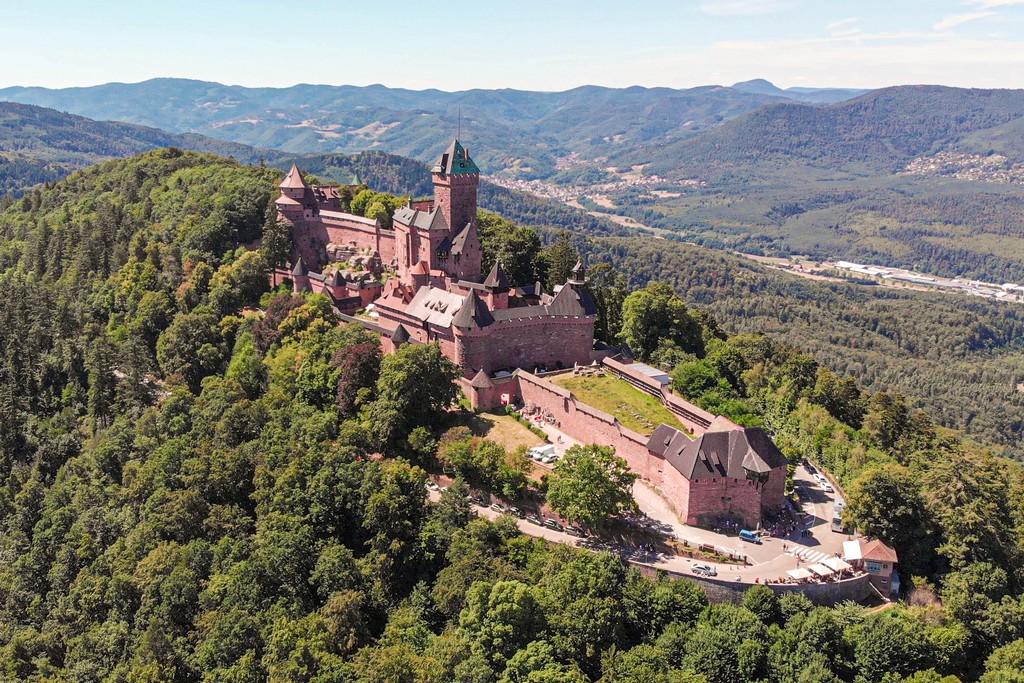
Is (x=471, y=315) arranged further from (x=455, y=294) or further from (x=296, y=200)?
(x=296, y=200)

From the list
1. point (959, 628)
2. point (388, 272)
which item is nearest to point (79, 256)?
point (388, 272)

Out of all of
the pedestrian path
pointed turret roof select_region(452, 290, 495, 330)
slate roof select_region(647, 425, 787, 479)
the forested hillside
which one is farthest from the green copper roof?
the forested hillside

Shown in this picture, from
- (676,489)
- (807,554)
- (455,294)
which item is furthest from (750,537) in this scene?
(455,294)

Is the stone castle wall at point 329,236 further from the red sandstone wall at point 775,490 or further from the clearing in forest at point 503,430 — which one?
the red sandstone wall at point 775,490

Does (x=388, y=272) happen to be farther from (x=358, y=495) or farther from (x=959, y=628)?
(x=959, y=628)

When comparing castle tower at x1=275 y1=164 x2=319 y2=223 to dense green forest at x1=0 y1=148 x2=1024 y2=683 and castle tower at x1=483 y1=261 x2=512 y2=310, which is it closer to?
dense green forest at x1=0 y1=148 x2=1024 y2=683

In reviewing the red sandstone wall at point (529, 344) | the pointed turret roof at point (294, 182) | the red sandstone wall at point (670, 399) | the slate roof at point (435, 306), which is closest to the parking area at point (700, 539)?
the red sandstone wall at point (670, 399)
